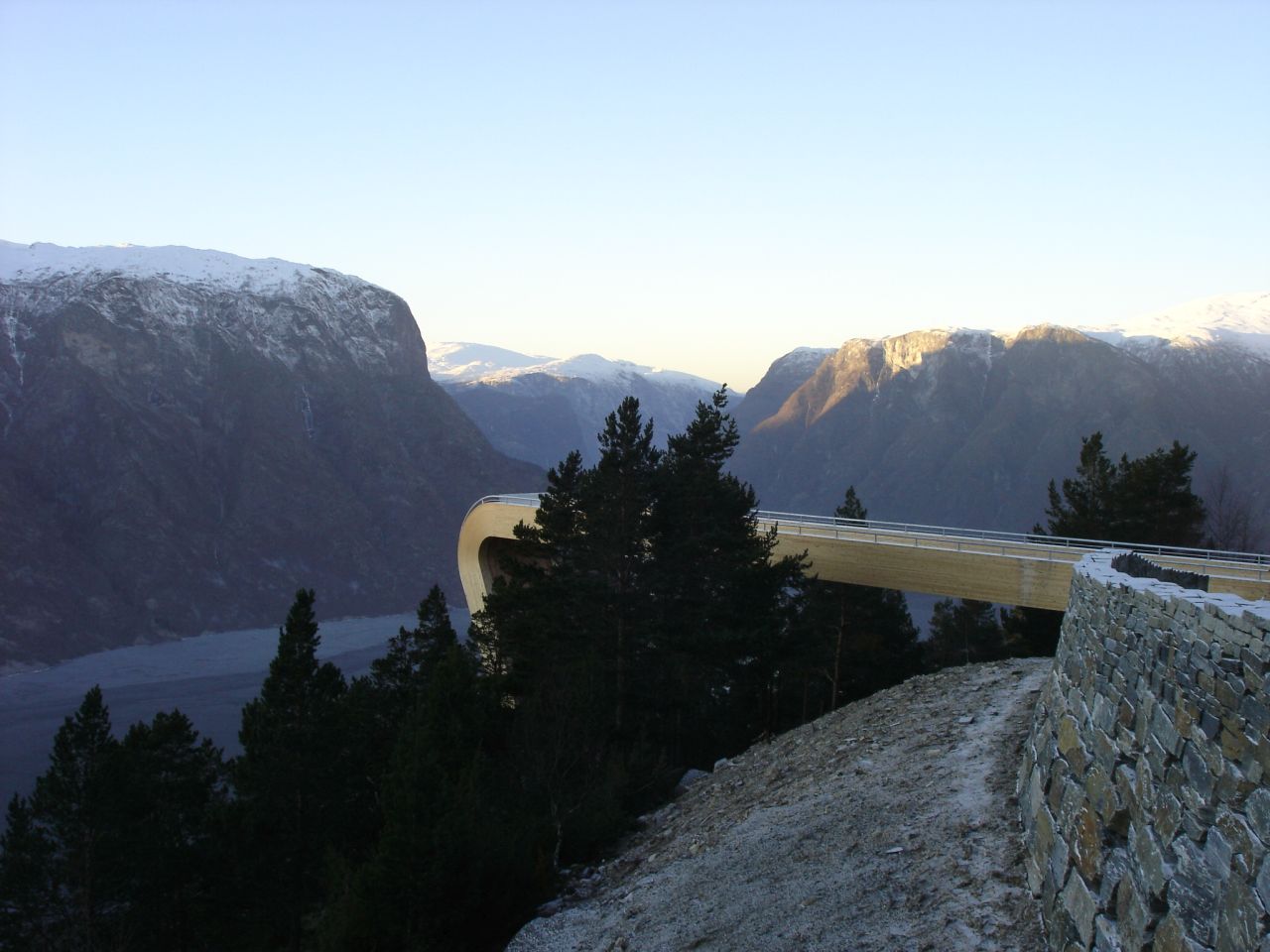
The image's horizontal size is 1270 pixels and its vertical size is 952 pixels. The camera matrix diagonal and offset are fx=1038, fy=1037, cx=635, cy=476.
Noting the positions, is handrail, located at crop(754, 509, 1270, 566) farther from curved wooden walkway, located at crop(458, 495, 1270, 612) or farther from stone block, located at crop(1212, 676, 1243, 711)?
stone block, located at crop(1212, 676, 1243, 711)

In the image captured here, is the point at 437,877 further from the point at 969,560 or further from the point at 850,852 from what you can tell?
the point at 969,560

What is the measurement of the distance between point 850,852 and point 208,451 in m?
115

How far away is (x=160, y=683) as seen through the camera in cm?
7100

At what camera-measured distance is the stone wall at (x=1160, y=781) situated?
5.40m

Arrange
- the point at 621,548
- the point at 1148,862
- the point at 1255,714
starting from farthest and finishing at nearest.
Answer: the point at 621,548, the point at 1148,862, the point at 1255,714

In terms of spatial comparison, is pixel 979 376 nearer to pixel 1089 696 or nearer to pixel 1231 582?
pixel 1231 582

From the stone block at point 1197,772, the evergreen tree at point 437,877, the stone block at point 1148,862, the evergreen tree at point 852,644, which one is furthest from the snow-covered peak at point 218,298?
the stone block at point 1197,772

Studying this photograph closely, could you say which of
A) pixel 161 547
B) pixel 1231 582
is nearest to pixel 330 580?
pixel 161 547

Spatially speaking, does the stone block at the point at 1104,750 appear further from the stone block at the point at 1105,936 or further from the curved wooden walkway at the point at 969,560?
the curved wooden walkway at the point at 969,560

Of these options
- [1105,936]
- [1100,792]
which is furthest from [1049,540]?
[1105,936]

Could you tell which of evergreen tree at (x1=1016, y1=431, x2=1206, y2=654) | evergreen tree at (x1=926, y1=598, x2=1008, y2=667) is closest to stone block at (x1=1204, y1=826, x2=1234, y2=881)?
evergreen tree at (x1=1016, y1=431, x2=1206, y2=654)

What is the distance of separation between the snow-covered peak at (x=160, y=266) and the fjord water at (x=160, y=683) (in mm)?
60268

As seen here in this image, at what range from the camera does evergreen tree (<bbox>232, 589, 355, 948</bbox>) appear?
2264cm

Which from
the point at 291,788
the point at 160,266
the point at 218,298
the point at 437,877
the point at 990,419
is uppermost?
the point at 160,266
